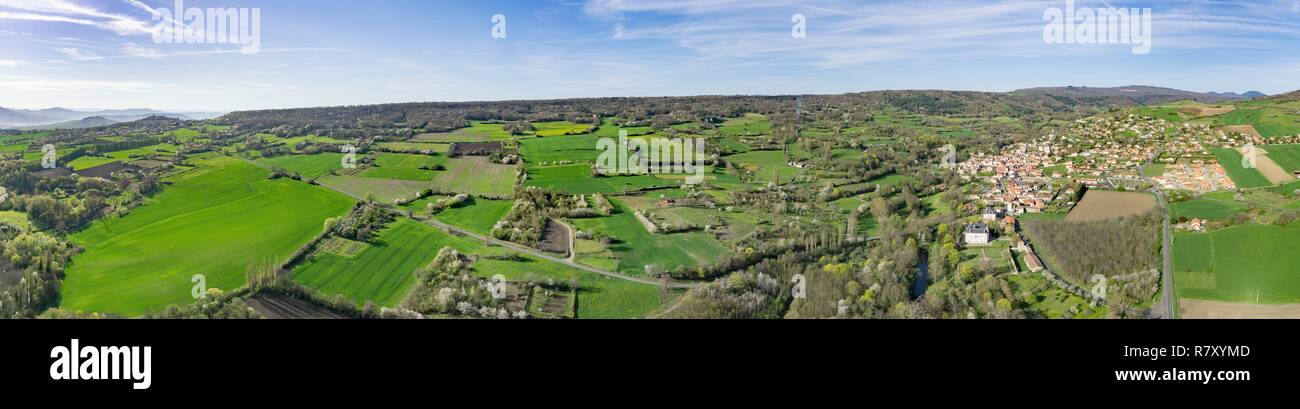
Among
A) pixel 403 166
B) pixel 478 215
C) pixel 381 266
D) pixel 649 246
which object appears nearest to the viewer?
pixel 381 266

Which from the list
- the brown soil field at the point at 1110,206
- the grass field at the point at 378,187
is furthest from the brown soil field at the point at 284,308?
the brown soil field at the point at 1110,206

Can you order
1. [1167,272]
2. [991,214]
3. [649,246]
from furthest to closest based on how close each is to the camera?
1. [991,214]
2. [649,246]
3. [1167,272]

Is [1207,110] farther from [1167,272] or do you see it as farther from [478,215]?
[478,215]

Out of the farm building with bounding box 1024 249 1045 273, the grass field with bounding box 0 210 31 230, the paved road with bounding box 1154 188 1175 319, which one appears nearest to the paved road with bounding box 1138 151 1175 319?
the paved road with bounding box 1154 188 1175 319

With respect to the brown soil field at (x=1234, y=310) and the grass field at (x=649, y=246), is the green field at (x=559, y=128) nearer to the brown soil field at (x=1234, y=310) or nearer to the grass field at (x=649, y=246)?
the grass field at (x=649, y=246)

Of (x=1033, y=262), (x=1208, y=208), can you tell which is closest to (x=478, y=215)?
(x=1033, y=262)

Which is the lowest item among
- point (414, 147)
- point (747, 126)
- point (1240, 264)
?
point (1240, 264)
